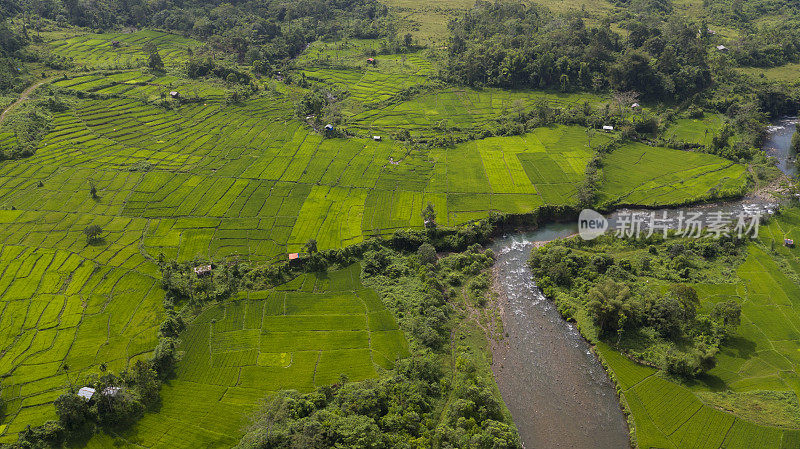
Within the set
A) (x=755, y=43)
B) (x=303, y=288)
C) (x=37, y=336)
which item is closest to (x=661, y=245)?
(x=303, y=288)

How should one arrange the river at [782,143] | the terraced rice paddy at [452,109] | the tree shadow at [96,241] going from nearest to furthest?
the tree shadow at [96,241], the river at [782,143], the terraced rice paddy at [452,109]

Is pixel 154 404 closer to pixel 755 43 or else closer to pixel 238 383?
pixel 238 383

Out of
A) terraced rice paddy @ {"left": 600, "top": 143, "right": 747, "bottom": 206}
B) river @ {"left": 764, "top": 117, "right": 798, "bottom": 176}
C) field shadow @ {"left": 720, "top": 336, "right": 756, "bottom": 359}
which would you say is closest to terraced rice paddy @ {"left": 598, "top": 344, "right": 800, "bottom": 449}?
field shadow @ {"left": 720, "top": 336, "right": 756, "bottom": 359}

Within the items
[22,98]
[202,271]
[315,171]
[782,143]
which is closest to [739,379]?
[202,271]

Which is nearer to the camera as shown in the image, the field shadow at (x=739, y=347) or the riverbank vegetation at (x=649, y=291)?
the field shadow at (x=739, y=347)

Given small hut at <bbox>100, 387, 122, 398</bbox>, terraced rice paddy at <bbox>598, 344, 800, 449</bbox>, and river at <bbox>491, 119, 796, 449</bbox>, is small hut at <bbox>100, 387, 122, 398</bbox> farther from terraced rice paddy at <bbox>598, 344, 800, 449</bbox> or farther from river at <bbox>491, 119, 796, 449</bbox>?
terraced rice paddy at <bbox>598, 344, 800, 449</bbox>

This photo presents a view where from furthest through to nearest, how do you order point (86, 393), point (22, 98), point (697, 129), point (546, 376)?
point (22, 98)
point (697, 129)
point (546, 376)
point (86, 393)

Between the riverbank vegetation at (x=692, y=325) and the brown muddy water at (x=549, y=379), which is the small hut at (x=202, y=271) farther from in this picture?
the riverbank vegetation at (x=692, y=325)

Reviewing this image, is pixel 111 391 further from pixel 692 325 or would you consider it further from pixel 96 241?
pixel 692 325

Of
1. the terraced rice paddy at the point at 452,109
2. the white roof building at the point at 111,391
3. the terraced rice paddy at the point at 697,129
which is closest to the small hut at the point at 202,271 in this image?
the white roof building at the point at 111,391
